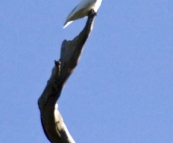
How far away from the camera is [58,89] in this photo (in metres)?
3.65

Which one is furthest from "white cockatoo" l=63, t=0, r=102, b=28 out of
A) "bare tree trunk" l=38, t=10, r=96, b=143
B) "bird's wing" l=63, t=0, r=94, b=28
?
"bare tree trunk" l=38, t=10, r=96, b=143

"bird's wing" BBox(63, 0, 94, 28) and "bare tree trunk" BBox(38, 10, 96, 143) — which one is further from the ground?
"bird's wing" BBox(63, 0, 94, 28)

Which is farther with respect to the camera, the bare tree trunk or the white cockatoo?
the white cockatoo

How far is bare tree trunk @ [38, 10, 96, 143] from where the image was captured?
12.0ft

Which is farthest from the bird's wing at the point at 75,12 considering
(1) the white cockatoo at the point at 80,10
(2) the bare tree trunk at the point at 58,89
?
(2) the bare tree trunk at the point at 58,89

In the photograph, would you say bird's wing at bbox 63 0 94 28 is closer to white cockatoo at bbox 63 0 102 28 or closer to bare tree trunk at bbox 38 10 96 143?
white cockatoo at bbox 63 0 102 28

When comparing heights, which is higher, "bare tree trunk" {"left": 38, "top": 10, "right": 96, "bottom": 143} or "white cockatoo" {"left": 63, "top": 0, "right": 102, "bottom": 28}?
"white cockatoo" {"left": 63, "top": 0, "right": 102, "bottom": 28}

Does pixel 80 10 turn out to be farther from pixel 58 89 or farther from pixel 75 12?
pixel 58 89

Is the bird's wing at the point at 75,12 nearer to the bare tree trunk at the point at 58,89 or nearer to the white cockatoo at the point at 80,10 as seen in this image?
the white cockatoo at the point at 80,10

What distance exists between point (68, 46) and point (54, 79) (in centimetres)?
28

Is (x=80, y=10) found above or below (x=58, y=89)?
above

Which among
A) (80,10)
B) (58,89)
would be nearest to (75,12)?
(80,10)

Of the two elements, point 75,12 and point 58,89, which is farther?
point 75,12

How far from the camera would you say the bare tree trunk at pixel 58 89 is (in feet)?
12.0
